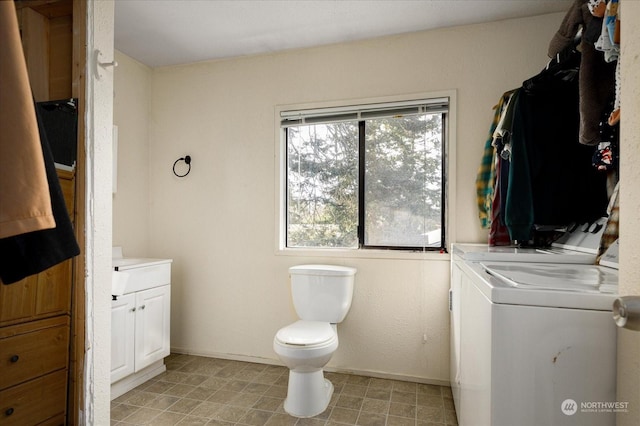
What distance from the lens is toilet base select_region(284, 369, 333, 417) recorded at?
1.98 m

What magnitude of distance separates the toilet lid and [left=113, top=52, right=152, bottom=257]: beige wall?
1.54m

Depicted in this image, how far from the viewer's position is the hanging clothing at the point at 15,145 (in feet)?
1.95

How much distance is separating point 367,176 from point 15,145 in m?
2.21

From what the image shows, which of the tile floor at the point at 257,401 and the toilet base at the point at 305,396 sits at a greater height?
the toilet base at the point at 305,396

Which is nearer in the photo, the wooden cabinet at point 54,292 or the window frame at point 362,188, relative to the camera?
the wooden cabinet at point 54,292

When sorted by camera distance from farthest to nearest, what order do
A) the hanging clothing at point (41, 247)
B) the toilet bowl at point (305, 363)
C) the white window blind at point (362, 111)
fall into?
1. the white window blind at point (362, 111)
2. the toilet bowl at point (305, 363)
3. the hanging clothing at point (41, 247)

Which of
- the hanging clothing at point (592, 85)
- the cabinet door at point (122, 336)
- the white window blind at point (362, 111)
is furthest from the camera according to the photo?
the white window blind at point (362, 111)

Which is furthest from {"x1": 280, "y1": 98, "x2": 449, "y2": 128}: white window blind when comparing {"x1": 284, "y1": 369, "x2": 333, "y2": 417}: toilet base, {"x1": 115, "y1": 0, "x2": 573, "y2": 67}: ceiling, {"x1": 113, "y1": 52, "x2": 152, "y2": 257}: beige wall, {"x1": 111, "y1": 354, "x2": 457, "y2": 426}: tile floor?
{"x1": 111, "y1": 354, "x2": 457, "y2": 426}: tile floor

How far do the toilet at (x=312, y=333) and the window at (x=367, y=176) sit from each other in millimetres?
383

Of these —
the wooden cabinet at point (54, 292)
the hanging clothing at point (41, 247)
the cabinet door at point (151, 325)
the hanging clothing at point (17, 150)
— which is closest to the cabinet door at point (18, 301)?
the wooden cabinet at point (54, 292)

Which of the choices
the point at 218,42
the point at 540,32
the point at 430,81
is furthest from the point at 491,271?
the point at 218,42

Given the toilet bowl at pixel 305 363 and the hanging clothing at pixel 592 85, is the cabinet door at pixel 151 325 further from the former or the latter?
the hanging clothing at pixel 592 85

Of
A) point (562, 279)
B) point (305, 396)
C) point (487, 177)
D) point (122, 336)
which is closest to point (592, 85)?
point (562, 279)

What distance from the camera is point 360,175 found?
2.64 m
